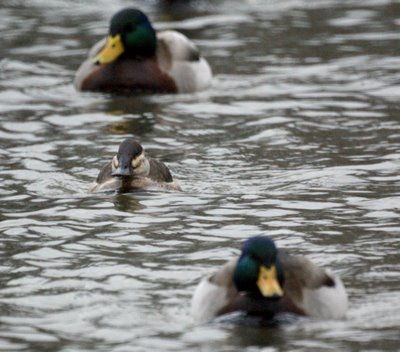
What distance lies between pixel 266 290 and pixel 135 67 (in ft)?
31.4

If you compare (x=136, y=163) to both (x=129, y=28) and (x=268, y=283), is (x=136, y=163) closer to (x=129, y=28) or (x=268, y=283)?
(x=268, y=283)

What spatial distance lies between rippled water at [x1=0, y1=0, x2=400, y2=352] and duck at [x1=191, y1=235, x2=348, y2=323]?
124 millimetres

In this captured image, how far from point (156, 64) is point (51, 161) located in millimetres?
4318

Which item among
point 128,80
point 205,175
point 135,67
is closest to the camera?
point 205,175

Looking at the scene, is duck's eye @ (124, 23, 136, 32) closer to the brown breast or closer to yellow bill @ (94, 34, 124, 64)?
yellow bill @ (94, 34, 124, 64)

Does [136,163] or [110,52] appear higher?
[110,52]

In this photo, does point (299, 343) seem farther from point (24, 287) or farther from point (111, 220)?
point (111, 220)

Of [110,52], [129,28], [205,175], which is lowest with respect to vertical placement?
[205,175]

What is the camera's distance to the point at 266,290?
10289 mm

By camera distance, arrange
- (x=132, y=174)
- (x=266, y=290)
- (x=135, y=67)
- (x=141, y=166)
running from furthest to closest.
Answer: (x=135, y=67) → (x=141, y=166) → (x=132, y=174) → (x=266, y=290)

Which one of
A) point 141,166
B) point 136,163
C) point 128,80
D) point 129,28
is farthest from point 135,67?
point 136,163

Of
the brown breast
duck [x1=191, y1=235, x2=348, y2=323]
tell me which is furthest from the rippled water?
the brown breast

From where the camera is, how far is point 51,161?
15727 millimetres

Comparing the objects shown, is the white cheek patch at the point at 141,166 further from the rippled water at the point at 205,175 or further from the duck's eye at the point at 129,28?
the duck's eye at the point at 129,28
